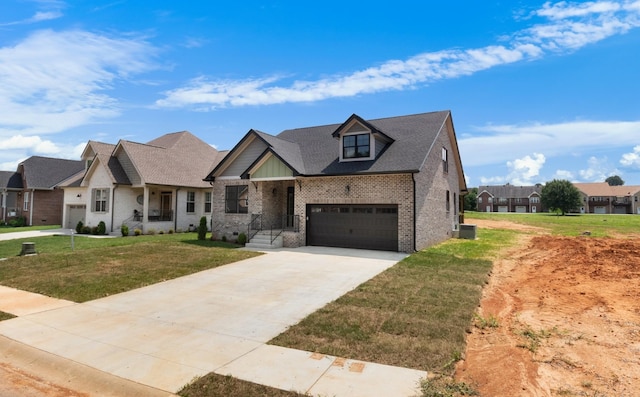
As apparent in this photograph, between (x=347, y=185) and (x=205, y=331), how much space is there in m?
11.3

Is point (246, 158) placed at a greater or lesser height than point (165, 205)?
greater

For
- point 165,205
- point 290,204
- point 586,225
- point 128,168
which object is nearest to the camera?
point 290,204

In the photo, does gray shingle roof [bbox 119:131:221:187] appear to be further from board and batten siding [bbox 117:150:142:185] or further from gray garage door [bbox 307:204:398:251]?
gray garage door [bbox 307:204:398:251]

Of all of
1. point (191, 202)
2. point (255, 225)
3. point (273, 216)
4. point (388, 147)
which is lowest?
point (255, 225)

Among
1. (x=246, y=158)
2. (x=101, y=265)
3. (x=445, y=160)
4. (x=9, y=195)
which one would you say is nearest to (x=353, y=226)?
(x=246, y=158)

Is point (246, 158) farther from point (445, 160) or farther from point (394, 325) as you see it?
point (394, 325)

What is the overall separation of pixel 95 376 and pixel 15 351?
2163mm

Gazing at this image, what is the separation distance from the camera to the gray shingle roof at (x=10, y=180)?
105ft

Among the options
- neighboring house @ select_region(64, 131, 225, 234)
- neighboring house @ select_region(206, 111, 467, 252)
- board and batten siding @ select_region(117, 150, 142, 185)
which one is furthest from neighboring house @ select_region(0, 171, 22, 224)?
neighboring house @ select_region(206, 111, 467, 252)

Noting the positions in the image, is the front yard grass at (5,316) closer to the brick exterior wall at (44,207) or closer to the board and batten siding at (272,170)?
the board and batten siding at (272,170)

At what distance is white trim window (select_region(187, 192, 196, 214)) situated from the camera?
26609 millimetres

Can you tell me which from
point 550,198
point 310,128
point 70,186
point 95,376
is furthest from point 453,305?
point 550,198

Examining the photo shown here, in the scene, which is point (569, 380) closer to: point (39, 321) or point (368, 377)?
point (368, 377)

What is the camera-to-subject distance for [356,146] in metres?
17.5
